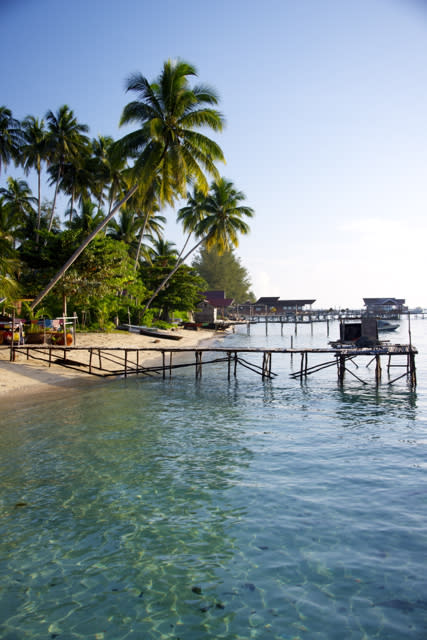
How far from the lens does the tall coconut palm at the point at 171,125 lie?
22469mm

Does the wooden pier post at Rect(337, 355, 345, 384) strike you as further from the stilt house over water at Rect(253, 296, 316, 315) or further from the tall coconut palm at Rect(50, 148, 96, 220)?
the stilt house over water at Rect(253, 296, 316, 315)

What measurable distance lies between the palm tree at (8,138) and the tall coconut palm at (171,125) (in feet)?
65.2

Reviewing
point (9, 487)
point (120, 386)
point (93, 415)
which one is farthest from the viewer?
point (120, 386)

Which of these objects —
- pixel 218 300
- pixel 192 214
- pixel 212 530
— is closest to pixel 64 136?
pixel 192 214

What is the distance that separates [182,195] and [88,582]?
22539 mm

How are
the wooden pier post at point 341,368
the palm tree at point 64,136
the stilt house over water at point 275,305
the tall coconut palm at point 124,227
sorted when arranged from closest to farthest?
the wooden pier post at point 341,368, the palm tree at point 64,136, the tall coconut palm at point 124,227, the stilt house over water at point 275,305

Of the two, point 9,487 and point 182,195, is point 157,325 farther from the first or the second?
point 9,487

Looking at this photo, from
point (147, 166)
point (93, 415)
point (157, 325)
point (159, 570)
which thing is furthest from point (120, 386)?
point (157, 325)

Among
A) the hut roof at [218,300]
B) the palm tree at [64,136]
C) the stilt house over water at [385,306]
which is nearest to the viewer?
the palm tree at [64,136]

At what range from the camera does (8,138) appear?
1475 inches

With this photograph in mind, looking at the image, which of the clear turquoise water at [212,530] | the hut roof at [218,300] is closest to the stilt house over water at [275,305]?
the hut roof at [218,300]

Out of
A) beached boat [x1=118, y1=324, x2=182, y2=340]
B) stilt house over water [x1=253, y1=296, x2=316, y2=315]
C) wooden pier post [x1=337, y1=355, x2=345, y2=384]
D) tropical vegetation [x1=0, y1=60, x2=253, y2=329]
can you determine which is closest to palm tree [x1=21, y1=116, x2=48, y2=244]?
tropical vegetation [x1=0, y1=60, x2=253, y2=329]

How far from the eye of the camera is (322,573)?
5.48m

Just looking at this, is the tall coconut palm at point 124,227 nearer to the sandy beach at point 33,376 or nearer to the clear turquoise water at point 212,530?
the sandy beach at point 33,376
